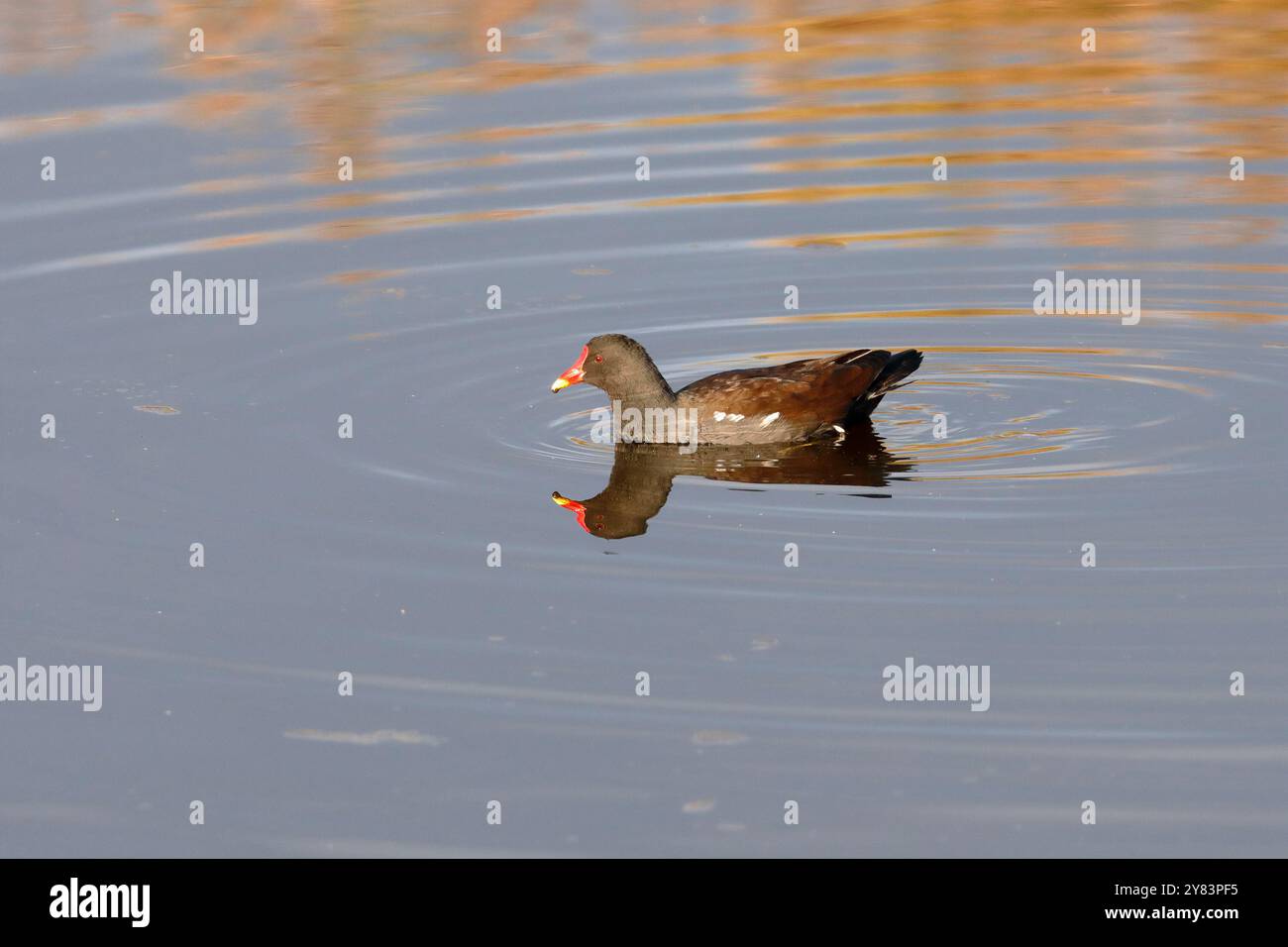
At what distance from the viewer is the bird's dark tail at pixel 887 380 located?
12.3m

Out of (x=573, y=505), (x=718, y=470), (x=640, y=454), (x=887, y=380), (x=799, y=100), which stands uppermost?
(x=799, y=100)

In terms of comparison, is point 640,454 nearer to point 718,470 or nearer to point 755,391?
point 718,470

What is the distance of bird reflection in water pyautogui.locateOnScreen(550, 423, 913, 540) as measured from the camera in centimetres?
1101

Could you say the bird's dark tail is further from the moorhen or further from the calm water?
the calm water

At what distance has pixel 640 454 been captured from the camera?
40.0 ft

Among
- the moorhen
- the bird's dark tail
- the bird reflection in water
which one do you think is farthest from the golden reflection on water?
the bird reflection in water

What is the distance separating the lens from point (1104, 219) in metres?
16.1

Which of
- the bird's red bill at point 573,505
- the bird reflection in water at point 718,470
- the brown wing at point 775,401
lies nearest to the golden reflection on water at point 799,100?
the brown wing at point 775,401

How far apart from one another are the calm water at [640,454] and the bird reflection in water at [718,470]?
0.05 m

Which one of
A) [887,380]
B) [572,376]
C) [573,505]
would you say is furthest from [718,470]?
[887,380]

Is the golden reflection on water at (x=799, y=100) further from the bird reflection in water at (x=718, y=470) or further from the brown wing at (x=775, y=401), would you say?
the bird reflection in water at (x=718, y=470)

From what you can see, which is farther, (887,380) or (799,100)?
(799,100)

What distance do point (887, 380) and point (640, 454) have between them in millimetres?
1534

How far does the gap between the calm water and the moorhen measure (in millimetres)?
216
